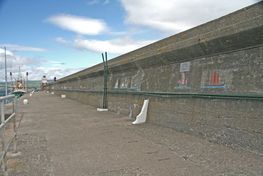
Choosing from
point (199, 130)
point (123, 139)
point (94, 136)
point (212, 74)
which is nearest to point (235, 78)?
point (212, 74)

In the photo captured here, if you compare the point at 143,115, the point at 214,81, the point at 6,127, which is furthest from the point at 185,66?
the point at 6,127

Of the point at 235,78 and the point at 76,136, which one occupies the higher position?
the point at 235,78

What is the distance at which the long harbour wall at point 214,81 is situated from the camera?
546 centimetres

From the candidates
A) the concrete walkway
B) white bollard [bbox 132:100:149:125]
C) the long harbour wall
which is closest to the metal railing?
the concrete walkway

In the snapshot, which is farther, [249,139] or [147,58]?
[147,58]

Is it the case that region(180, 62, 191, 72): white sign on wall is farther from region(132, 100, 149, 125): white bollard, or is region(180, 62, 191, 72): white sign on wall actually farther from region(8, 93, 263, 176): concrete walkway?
region(132, 100, 149, 125): white bollard

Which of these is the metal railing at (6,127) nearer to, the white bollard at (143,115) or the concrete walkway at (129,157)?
the concrete walkway at (129,157)

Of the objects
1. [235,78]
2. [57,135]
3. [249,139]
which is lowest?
[57,135]

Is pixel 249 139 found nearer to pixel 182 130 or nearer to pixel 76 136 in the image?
pixel 182 130

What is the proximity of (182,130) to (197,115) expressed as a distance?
937 millimetres

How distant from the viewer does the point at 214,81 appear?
22.1 ft

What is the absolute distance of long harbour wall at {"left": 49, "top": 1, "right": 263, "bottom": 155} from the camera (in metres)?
5.46

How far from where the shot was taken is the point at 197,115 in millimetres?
7238

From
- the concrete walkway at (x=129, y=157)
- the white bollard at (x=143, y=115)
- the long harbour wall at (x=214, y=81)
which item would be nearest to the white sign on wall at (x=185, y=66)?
the long harbour wall at (x=214, y=81)
